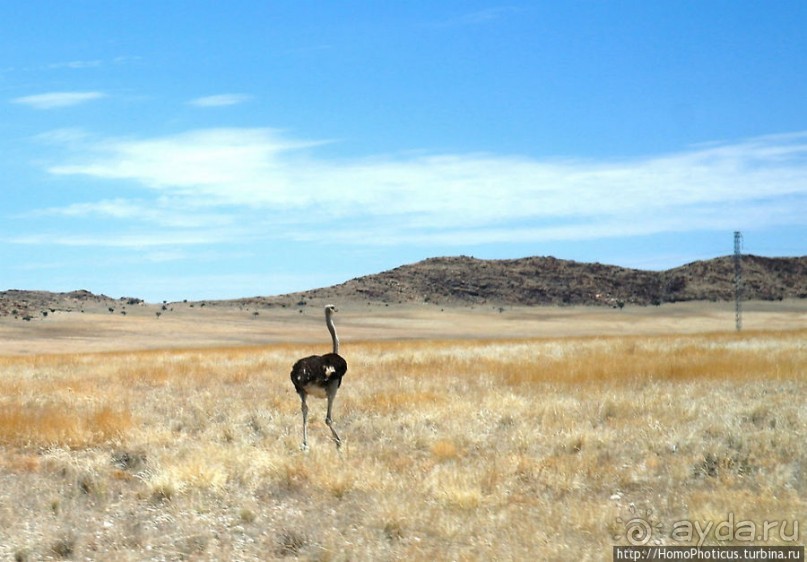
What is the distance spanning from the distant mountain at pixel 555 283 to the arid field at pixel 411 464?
8060cm

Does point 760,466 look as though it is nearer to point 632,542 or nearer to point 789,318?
point 632,542

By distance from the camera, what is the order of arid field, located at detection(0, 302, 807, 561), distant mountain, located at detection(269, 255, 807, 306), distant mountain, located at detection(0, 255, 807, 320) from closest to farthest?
1. arid field, located at detection(0, 302, 807, 561)
2. distant mountain, located at detection(0, 255, 807, 320)
3. distant mountain, located at detection(269, 255, 807, 306)

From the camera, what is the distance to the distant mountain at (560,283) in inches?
4368

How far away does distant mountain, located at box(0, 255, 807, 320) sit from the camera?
10994 centimetres

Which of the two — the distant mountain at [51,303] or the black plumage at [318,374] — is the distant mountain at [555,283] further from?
the black plumage at [318,374]

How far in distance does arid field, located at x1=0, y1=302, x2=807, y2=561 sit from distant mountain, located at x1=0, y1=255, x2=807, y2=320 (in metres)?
80.6

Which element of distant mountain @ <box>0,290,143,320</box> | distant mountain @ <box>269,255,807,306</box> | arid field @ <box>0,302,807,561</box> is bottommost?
arid field @ <box>0,302,807,561</box>

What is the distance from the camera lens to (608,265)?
129750mm

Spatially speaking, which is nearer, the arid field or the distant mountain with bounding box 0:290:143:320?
the arid field

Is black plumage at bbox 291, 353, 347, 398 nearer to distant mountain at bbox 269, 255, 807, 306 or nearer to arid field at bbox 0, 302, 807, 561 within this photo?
arid field at bbox 0, 302, 807, 561

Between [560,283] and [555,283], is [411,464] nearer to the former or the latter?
[555,283]

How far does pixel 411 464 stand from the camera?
1041 cm

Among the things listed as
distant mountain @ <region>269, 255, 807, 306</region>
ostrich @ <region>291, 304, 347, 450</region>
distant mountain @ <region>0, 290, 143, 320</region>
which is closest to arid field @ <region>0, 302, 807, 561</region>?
ostrich @ <region>291, 304, 347, 450</region>

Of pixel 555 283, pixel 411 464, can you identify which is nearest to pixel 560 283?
pixel 555 283
